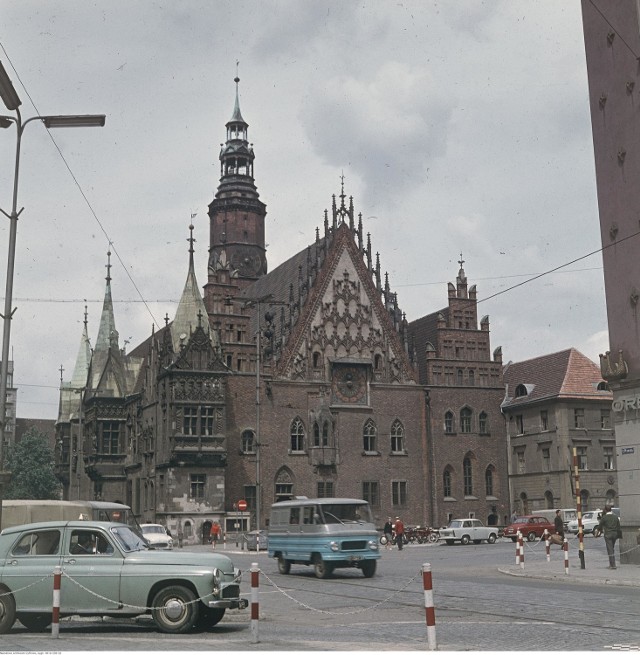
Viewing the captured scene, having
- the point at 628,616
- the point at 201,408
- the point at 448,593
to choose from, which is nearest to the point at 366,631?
the point at 628,616

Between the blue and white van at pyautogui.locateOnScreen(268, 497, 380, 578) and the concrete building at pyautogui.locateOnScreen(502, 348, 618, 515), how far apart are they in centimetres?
3728

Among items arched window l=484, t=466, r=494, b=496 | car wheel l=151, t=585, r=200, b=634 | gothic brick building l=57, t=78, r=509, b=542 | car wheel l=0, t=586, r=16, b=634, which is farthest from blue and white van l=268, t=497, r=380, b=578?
arched window l=484, t=466, r=494, b=496

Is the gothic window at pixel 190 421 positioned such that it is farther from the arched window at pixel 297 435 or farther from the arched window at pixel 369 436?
the arched window at pixel 369 436

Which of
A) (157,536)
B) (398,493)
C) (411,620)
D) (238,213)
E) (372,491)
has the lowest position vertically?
(411,620)

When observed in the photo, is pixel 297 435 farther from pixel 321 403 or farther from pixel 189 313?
pixel 189 313

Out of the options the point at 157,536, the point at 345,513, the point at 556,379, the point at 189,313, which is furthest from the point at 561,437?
the point at 345,513

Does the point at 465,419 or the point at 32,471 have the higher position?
the point at 465,419

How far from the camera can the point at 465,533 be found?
53.1 meters

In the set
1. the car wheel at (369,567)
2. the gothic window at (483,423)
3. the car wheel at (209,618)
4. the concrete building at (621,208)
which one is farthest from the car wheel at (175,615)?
the gothic window at (483,423)

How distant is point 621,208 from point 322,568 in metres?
14.0

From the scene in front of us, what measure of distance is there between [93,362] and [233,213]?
58.3 ft

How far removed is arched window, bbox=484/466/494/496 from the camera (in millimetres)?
67125

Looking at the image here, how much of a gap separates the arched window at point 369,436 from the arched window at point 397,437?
1277 millimetres

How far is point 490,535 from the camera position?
178 ft
